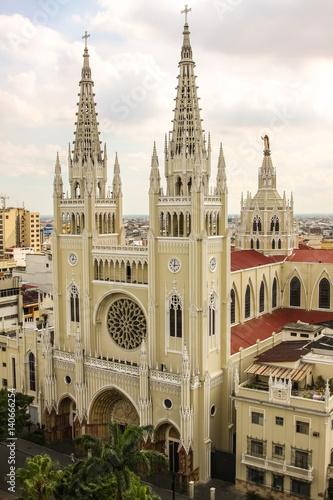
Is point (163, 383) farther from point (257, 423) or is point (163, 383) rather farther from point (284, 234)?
point (284, 234)

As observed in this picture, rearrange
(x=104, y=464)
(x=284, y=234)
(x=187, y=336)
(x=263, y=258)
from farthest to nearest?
(x=284, y=234) → (x=263, y=258) → (x=187, y=336) → (x=104, y=464)

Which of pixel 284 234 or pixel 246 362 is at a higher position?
pixel 284 234

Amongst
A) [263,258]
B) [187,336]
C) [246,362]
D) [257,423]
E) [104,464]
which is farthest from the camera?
[263,258]

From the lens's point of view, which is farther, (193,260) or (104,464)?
(193,260)

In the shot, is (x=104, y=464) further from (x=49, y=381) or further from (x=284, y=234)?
(x=284, y=234)

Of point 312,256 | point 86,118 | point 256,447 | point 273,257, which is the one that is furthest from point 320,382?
point 86,118

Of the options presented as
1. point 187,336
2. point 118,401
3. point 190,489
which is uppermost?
point 187,336

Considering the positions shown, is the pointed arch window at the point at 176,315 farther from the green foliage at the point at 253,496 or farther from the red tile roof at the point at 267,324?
the green foliage at the point at 253,496

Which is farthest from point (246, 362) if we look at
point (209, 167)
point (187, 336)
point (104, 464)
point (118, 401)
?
point (104, 464)
